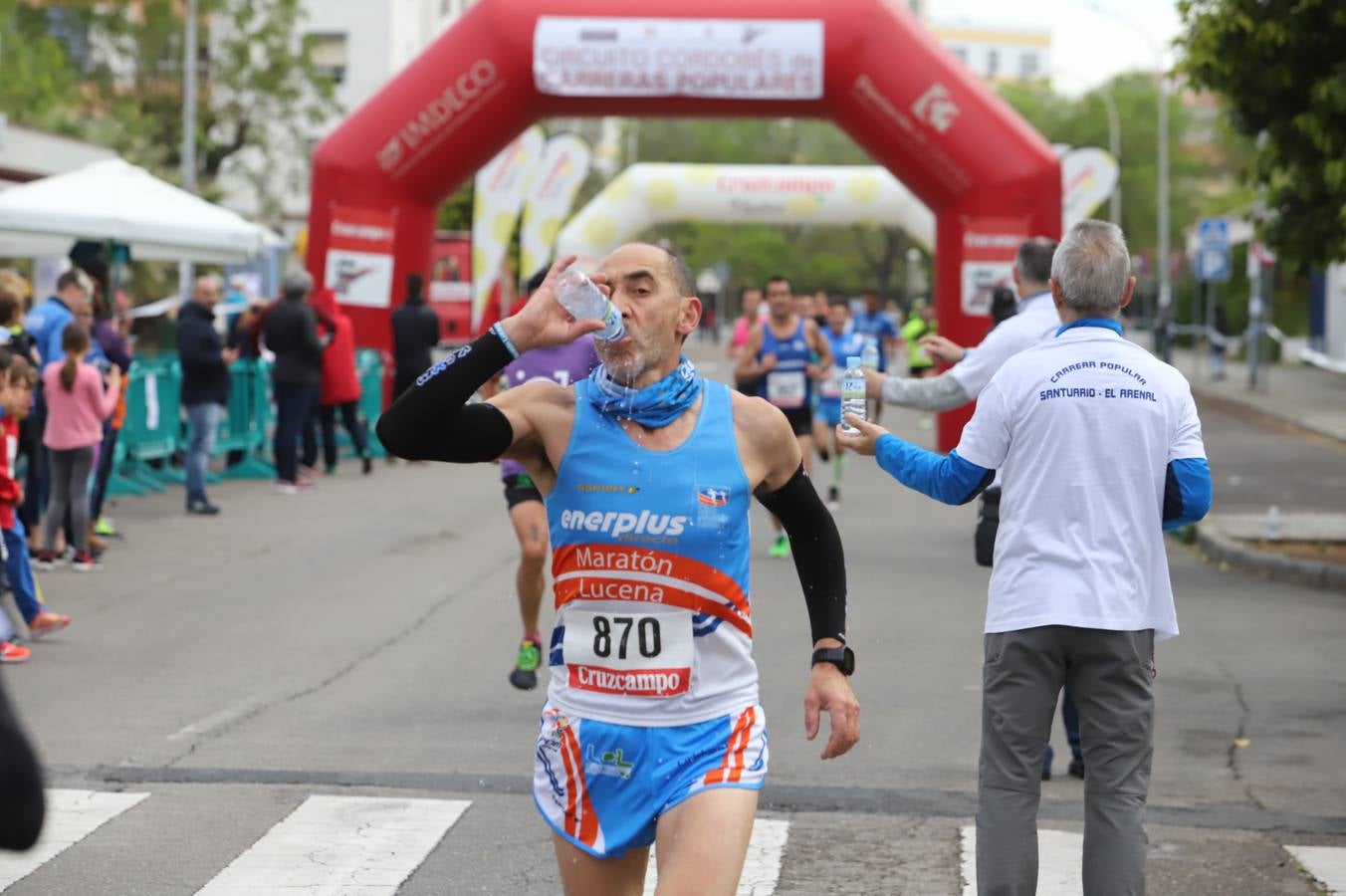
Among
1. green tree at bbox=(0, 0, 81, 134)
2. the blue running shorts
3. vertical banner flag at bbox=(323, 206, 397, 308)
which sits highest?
green tree at bbox=(0, 0, 81, 134)

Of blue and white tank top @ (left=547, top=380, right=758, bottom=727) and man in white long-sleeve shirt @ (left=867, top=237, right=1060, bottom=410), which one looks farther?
man in white long-sleeve shirt @ (left=867, top=237, right=1060, bottom=410)

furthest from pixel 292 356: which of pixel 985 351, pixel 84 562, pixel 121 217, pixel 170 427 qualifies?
pixel 985 351

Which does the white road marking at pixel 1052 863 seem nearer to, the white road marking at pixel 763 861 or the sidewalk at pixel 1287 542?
the white road marking at pixel 763 861

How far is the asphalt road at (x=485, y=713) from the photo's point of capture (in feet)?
20.7

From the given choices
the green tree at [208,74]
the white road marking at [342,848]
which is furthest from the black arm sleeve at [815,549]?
the green tree at [208,74]

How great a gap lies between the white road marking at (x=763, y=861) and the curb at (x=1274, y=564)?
7092mm

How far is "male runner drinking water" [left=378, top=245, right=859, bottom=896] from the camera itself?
3.91 metres

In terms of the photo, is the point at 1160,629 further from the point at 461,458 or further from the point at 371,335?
the point at 371,335

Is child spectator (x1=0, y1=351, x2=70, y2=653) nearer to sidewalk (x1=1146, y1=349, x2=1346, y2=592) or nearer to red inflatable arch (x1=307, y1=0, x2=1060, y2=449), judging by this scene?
sidewalk (x1=1146, y1=349, x2=1346, y2=592)

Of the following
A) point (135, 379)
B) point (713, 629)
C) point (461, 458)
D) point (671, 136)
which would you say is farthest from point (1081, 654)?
point (671, 136)

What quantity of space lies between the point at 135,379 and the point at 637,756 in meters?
14.6

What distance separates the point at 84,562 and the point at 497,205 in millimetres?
21399

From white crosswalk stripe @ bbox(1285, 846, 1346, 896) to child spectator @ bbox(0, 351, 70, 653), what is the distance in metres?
6.11

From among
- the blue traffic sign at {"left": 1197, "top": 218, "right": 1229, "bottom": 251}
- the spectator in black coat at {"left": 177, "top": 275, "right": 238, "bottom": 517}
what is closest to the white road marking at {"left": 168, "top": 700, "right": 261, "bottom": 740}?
the spectator in black coat at {"left": 177, "top": 275, "right": 238, "bottom": 517}
